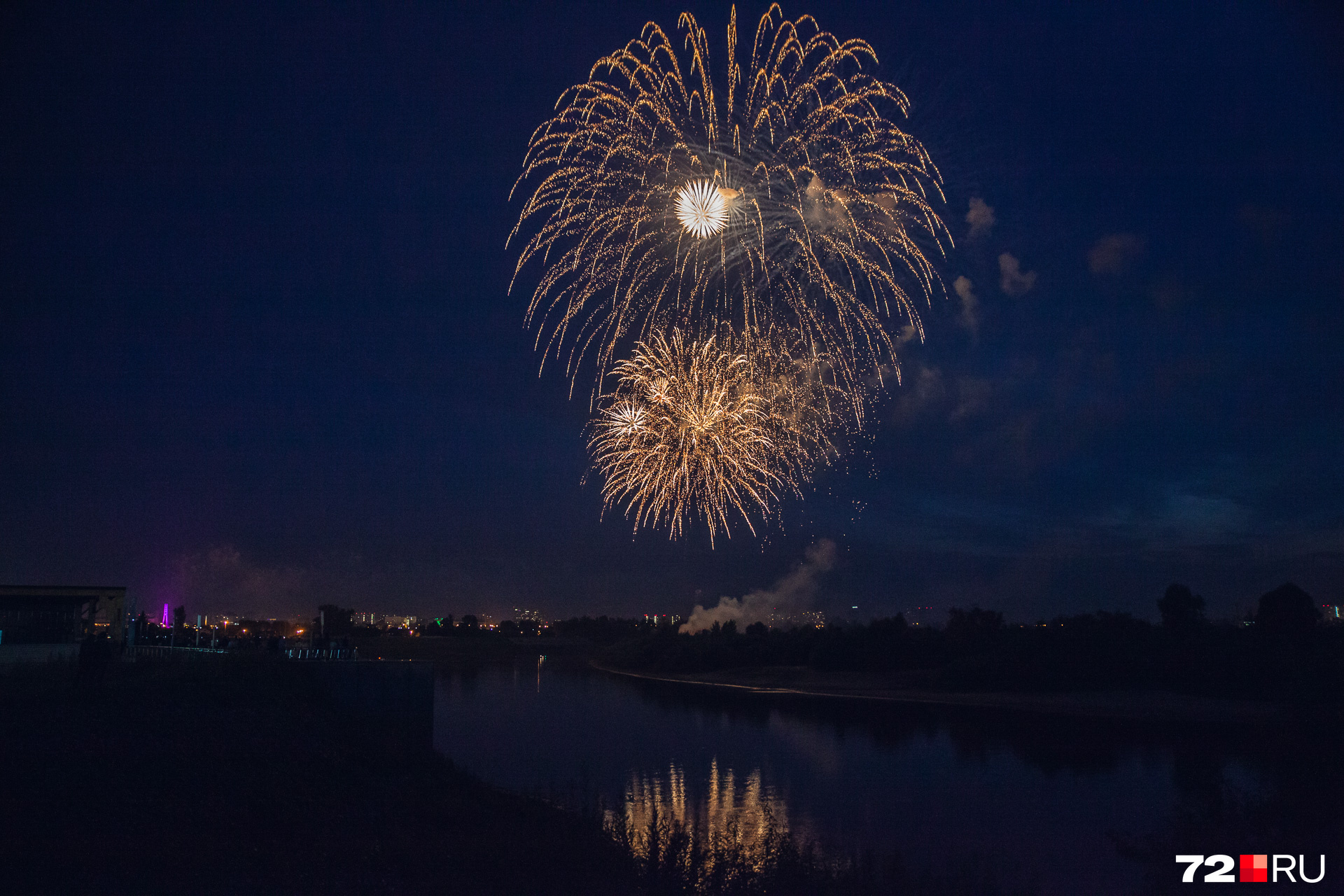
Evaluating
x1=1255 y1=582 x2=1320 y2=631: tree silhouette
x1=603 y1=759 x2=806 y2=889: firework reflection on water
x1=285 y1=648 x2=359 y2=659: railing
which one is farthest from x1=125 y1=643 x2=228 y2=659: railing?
x1=1255 y1=582 x2=1320 y2=631: tree silhouette

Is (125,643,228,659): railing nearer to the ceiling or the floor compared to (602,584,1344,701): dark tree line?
nearer to the ceiling

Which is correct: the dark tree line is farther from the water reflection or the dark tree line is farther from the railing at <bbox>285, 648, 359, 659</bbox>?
the railing at <bbox>285, 648, 359, 659</bbox>

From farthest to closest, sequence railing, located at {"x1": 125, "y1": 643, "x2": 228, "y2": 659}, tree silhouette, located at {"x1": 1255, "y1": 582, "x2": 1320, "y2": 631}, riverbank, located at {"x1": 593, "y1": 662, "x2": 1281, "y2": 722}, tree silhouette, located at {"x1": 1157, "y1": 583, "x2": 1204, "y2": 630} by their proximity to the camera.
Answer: tree silhouette, located at {"x1": 1157, "y1": 583, "x2": 1204, "y2": 630} < tree silhouette, located at {"x1": 1255, "y1": 582, "x2": 1320, "y2": 631} < riverbank, located at {"x1": 593, "y1": 662, "x2": 1281, "y2": 722} < railing, located at {"x1": 125, "y1": 643, "x2": 228, "y2": 659}

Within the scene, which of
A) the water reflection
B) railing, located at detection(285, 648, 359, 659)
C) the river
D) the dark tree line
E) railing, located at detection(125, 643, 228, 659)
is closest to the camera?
the water reflection

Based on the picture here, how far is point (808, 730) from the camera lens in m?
49.0

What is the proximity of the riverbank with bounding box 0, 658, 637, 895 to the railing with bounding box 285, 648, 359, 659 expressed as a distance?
22.0 feet

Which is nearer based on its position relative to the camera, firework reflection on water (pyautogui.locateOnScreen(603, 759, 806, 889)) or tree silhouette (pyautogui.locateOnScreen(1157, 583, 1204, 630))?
firework reflection on water (pyautogui.locateOnScreen(603, 759, 806, 889))

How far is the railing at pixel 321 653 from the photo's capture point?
3184cm

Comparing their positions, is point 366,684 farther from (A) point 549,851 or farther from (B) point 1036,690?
(B) point 1036,690

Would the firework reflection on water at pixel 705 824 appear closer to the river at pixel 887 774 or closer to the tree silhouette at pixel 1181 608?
the river at pixel 887 774

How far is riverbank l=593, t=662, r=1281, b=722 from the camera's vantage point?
55062mm

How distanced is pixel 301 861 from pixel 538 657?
13392 cm

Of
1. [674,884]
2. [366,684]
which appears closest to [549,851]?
[674,884]

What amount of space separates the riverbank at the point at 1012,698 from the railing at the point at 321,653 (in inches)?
1845
